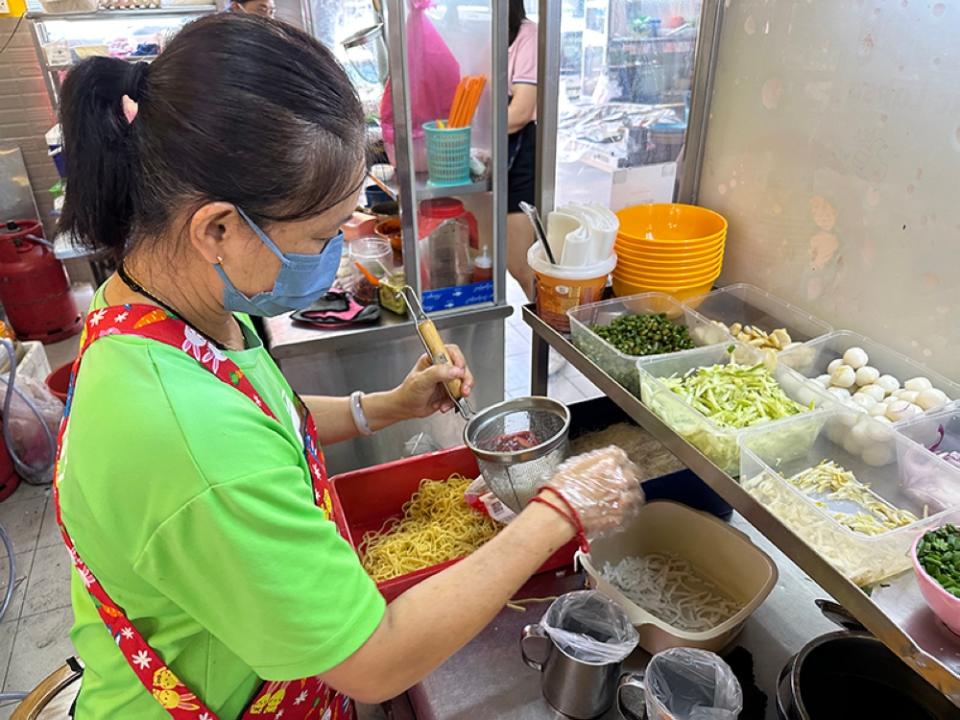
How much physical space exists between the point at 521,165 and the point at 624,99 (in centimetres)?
118

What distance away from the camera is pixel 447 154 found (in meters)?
2.13

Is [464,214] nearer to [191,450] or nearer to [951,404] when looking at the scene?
[951,404]

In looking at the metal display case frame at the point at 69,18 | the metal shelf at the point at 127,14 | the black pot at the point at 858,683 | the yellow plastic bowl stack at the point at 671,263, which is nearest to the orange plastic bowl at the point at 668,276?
the yellow plastic bowl stack at the point at 671,263

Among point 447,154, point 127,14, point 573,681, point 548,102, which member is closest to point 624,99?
point 548,102

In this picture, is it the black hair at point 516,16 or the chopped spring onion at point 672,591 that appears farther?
the black hair at point 516,16

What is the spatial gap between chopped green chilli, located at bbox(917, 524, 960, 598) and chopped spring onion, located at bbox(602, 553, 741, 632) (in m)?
0.55

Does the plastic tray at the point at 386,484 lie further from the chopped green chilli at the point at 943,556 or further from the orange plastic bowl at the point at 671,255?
the chopped green chilli at the point at 943,556

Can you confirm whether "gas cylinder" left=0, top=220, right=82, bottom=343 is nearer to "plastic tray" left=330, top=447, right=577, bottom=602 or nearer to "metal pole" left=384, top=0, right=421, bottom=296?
"metal pole" left=384, top=0, right=421, bottom=296

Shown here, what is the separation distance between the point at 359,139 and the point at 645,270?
99 cm

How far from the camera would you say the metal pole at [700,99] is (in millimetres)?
1759

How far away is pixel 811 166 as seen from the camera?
1574 mm

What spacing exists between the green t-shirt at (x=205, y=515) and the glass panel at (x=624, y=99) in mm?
1336

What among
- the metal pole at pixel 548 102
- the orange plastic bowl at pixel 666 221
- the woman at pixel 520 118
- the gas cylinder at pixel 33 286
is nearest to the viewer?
the metal pole at pixel 548 102

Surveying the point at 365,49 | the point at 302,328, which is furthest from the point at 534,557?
the point at 365,49
